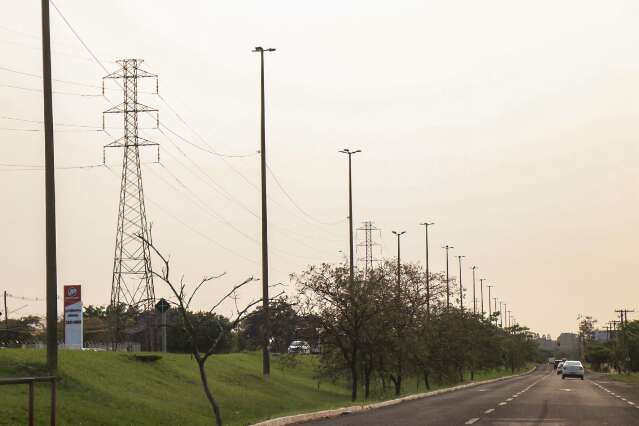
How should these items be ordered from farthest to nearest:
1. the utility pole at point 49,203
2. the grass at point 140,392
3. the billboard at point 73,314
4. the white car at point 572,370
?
the white car at point 572,370
the billboard at point 73,314
the grass at point 140,392
the utility pole at point 49,203

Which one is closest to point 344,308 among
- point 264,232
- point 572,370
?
point 264,232

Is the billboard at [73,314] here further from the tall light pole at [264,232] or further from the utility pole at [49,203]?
the utility pole at [49,203]

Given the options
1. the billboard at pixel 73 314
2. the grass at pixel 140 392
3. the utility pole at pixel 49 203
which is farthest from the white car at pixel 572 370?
the utility pole at pixel 49 203

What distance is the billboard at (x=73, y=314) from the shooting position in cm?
4247

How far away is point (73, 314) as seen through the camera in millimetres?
42938

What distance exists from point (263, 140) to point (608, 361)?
131082mm

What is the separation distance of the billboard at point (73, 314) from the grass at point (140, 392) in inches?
166

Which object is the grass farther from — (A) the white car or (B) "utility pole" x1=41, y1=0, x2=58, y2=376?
(A) the white car

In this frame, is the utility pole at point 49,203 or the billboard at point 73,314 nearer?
the utility pole at point 49,203

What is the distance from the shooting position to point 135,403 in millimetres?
31500

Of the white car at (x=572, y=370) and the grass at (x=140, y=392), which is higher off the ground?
the grass at (x=140, y=392)

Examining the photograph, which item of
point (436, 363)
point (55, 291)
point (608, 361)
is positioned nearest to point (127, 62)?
point (436, 363)

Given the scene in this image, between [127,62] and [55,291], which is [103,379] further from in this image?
[127,62]

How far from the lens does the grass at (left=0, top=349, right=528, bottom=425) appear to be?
27141mm
